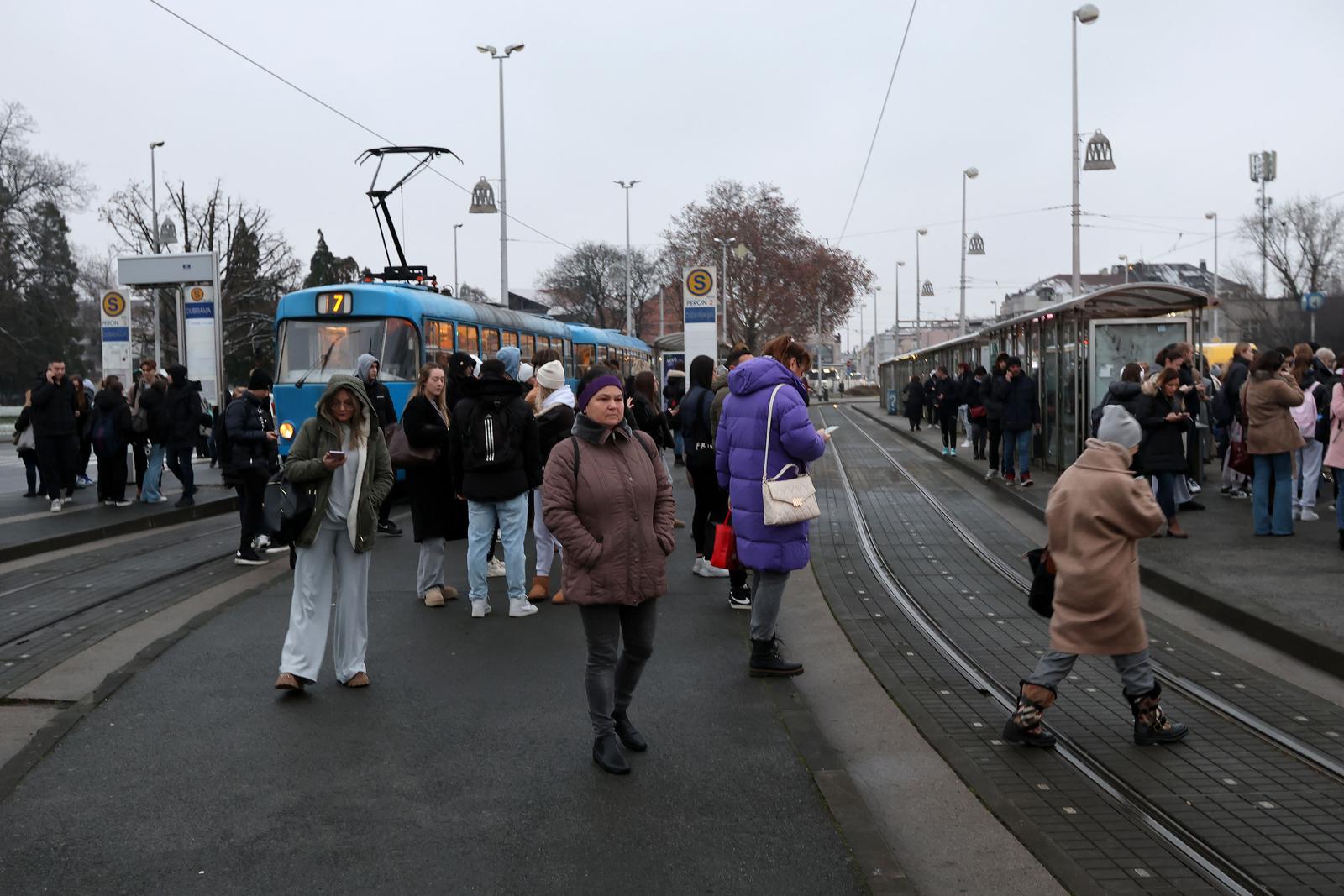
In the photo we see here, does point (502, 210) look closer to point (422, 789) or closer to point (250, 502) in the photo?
point (250, 502)

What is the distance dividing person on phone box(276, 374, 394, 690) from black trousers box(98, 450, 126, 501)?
34.9ft

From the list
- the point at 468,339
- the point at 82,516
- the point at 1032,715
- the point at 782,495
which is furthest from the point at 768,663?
the point at 468,339

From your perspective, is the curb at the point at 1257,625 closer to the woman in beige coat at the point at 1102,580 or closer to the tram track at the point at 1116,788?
the tram track at the point at 1116,788

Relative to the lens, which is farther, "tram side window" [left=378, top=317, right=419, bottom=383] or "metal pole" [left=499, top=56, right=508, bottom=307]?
"metal pole" [left=499, top=56, right=508, bottom=307]

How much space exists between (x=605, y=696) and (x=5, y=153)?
59973 mm

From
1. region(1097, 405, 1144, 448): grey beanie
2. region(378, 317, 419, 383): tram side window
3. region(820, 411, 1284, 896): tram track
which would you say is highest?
region(378, 317, 419, 383): tram side window

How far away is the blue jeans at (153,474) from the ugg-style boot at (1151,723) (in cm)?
1352

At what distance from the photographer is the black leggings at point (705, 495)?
9922mm

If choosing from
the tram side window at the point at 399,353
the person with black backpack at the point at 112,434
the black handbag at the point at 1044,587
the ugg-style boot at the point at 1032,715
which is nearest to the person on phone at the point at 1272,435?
the black handbag at the point at 1044,587

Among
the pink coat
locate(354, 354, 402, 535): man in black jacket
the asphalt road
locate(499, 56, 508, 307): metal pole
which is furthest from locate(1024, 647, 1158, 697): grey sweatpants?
locate(499, 56, 508, 307): metal pole

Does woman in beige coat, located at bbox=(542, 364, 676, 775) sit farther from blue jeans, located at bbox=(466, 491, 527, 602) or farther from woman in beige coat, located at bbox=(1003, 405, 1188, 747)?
blue jeans, located at bbox=(466, 491, 527, 602)

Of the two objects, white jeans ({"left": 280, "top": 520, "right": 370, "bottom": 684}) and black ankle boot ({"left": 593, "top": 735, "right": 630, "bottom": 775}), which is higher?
white jeans ({"left": 280, "top": 520, "right": 370, "bottom": 684})

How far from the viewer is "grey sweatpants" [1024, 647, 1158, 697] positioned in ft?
18.7

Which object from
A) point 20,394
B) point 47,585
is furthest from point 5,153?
point 47,585
